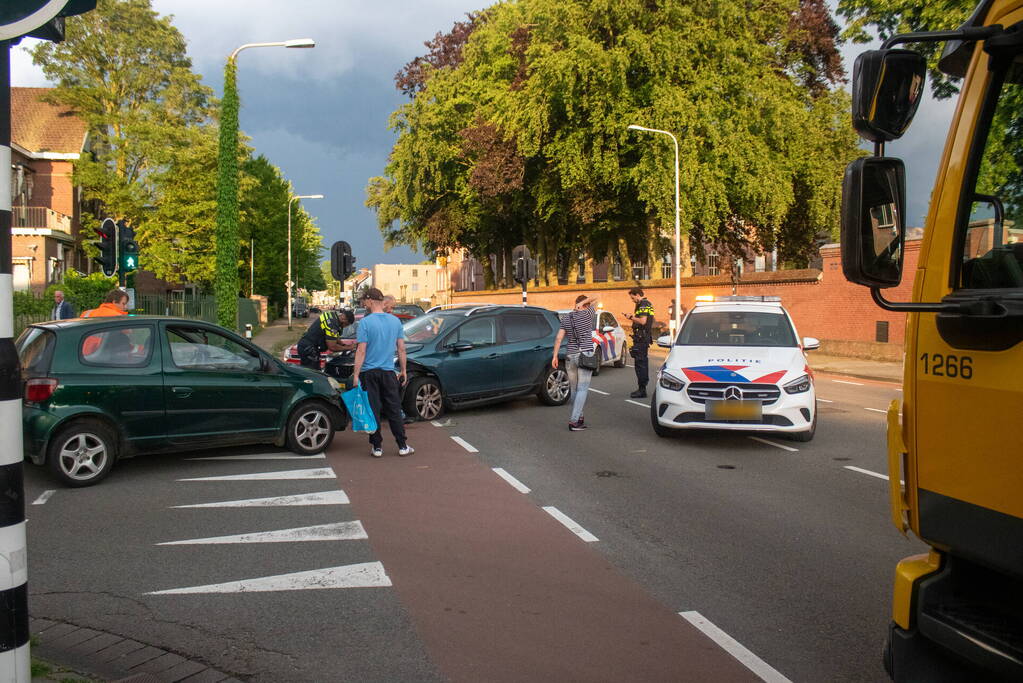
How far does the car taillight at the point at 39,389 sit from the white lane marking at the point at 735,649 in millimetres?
6197

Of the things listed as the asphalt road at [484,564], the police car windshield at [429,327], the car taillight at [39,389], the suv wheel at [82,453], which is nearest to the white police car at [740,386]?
the asphalt road at [484,564]

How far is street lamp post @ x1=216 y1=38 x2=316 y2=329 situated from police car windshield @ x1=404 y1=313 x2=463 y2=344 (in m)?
10.9

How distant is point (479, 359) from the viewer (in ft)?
44.4

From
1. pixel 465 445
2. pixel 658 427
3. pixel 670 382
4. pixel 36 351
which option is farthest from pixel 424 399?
pixel 36 351

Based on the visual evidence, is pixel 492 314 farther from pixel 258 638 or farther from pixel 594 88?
pixel 594 88

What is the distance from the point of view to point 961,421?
2670 millimetres

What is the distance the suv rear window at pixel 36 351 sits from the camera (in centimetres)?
823

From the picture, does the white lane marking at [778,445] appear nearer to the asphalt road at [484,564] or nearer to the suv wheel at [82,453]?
the asphalt road at [484,564]

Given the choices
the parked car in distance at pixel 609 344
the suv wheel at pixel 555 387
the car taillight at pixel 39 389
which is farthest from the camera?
the parked car in distance at pixel 609 344

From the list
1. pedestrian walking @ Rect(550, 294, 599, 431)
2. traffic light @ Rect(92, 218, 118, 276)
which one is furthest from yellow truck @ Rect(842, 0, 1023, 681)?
traffic light @ Rect(92, 218, 118, 276)

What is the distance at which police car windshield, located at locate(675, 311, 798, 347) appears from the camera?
11094 mm

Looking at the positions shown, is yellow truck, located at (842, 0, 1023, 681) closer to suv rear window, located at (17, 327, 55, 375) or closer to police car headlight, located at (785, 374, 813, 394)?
police car headlight, located at (785, 374, 813, 394)

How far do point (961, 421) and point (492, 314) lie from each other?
11559mm

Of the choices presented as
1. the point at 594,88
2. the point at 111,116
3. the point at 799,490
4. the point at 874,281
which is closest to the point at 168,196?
the point at 111,116
